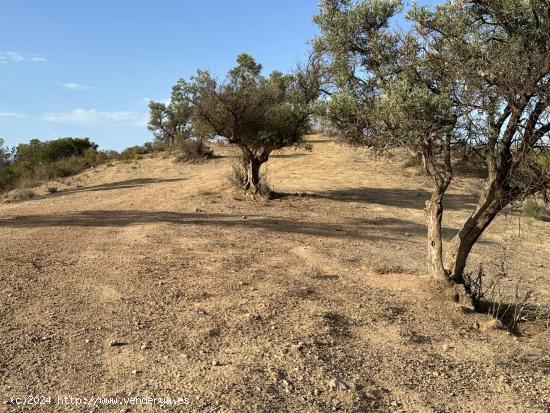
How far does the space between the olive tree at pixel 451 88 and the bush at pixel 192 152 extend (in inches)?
883

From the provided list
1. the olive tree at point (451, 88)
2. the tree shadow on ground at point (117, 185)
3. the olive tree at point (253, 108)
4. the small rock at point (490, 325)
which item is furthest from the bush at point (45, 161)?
the small rock at point (490, 325)

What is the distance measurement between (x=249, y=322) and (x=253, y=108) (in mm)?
10719

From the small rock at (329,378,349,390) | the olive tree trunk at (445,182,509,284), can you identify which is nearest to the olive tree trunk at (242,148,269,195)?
the olive tree trunk at (445,182,509,284)

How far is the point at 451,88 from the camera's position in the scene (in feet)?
18.7

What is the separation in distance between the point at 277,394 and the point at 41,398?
170 cm

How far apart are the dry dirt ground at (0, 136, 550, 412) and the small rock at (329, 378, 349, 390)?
0.03 m

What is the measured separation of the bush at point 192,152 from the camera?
2914 cm

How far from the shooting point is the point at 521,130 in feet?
19.6

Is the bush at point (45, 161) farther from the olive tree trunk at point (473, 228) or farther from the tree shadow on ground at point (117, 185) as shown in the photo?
the olive tree trunk at point (473, 228)

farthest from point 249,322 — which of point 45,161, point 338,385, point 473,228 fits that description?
point 45,161

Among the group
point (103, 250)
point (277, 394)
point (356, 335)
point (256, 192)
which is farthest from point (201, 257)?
point (256, 192)

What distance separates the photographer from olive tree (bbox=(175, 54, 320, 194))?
15602mm

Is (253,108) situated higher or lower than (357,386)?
higher

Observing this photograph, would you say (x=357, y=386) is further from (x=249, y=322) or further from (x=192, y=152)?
(x=192, y=152)
